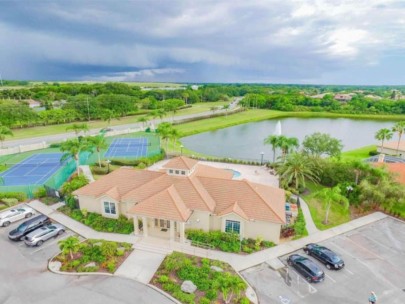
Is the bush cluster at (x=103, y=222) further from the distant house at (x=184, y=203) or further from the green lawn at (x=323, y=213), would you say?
the green lawn at (x=323, y=213)

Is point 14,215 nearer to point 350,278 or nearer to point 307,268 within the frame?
point 307,268

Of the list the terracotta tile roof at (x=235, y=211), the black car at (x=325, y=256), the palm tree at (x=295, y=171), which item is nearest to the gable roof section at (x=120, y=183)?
the terracotta tile roof at (x=235, y=211)

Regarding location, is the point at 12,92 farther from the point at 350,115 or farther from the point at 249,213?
the point at 350,115

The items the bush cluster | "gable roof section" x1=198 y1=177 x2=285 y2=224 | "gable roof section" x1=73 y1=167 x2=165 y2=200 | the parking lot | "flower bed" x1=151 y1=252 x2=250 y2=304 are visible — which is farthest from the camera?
"gable roof section" x1=73 y1=167 x2=165 y2=200

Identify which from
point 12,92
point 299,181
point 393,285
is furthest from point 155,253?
point 12,92

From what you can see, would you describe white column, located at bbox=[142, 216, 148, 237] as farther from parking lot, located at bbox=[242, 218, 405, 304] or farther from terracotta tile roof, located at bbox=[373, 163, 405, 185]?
terracotta tile roof, located at bbox=[373, 163, 405, 185]

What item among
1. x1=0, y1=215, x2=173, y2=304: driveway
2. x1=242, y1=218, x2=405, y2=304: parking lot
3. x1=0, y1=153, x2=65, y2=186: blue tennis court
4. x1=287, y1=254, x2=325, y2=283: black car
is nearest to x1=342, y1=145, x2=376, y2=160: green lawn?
x1=242, y1=218, x2=405, y2=304: parking lot

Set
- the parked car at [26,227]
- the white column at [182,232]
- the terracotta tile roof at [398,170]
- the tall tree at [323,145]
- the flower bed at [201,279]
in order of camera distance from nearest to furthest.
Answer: the flower bed at [201,279]
the white column at [182,232]
the parked car at [26,227]
the terracotta tile roof at [398,170]
the tall tree at [323,145]
